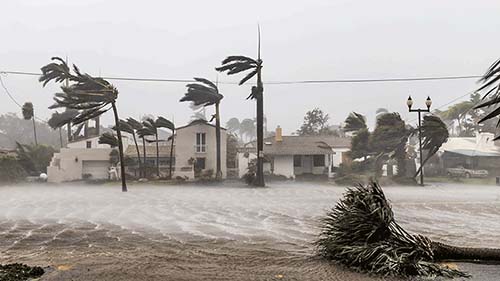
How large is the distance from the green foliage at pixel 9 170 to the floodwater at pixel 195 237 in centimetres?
1983

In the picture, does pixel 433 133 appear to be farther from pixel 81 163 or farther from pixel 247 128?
pixel 247 128

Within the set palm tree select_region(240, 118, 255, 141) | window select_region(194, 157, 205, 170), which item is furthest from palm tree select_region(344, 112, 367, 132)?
palm tree select_region(240, 118, 255, 141)

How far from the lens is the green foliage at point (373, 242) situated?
644 cm

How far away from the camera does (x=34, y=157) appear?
41.5 meters

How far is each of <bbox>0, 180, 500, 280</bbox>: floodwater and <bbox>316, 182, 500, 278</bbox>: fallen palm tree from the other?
0.34 m

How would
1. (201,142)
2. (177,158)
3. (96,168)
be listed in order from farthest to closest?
(201,142), (96,168), (177,158)

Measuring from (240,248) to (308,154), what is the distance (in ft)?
109

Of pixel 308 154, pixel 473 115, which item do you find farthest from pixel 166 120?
pixel 473 115

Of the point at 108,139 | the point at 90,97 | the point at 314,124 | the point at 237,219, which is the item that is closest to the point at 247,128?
the point at 314,124

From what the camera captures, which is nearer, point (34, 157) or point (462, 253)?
point (462, 253)

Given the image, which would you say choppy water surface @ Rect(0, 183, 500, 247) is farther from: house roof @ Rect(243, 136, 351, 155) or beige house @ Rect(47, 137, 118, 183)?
house roof @ Rect(243, 136, 351, 155)

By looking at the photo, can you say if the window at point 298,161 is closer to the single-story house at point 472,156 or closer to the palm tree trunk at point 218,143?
the palm tree trunk at point 218,143

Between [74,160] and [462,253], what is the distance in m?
37.3

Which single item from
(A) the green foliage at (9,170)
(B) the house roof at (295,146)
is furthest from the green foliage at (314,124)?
(A) the green foliage at (9,170)
